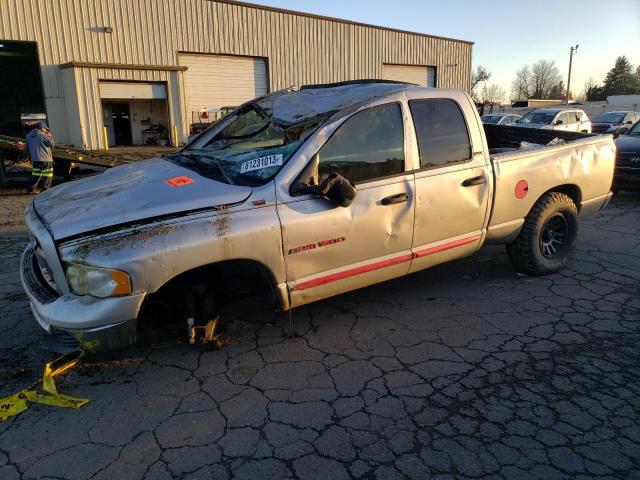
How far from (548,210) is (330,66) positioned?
2140 cm

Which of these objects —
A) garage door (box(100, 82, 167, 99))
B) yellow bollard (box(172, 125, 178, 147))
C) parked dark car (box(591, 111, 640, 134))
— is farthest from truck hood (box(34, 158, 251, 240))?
parked dark car (box(591, 111, 640, 134))

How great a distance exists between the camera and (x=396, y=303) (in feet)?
14.3

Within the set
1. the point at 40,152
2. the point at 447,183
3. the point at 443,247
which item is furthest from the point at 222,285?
the point at 40,152

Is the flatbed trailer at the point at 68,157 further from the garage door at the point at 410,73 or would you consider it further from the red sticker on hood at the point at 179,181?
the garage door at the point at 410,73

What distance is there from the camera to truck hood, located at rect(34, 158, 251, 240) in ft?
9.51

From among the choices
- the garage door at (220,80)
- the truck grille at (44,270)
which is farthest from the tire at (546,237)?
the garage door at (220,80)

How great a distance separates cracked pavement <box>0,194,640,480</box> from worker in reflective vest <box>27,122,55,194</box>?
6781mm

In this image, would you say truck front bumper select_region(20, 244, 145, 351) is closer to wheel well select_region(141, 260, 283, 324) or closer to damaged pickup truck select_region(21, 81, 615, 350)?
damaged pickup truck select_region(21, 81, 615, 350)

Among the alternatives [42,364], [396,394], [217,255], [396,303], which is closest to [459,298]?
[396,303]

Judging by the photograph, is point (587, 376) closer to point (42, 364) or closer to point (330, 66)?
point (42, 364)

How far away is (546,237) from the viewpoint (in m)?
5.07

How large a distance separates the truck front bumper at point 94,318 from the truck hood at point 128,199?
1.38ft

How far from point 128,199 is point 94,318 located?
790 mm

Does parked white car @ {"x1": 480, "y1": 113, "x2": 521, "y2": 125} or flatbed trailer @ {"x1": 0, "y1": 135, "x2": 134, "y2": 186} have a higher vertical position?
parked white car @ {"x1": 480, "y1": 113, "x2": 521, "y2": 125}
